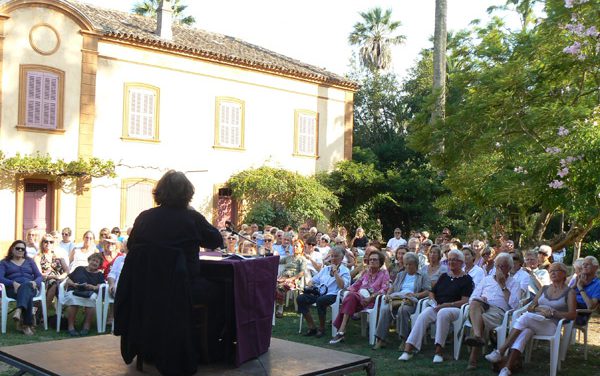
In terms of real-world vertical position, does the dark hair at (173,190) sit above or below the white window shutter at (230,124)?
below

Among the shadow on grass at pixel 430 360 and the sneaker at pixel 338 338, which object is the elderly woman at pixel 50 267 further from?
the sneaker at pixel 338 338

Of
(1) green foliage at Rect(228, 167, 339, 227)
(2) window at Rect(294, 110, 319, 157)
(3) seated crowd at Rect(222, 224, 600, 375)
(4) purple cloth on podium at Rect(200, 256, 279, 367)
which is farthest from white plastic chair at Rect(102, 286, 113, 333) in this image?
(2) window at Rect(294, 110, 319, 157)

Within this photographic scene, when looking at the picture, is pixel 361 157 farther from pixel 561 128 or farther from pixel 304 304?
pixel 561 128

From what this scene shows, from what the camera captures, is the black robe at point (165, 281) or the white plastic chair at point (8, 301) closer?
the black robe at point (165, 281)

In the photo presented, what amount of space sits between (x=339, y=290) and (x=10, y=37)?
10.8 m

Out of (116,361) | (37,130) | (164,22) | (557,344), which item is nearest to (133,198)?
(37,130)

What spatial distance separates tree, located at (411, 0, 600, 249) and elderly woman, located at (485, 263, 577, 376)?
2.58 feet

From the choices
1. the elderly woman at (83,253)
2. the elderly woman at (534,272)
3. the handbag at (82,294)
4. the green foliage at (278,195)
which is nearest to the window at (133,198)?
the green foliage at (278,195)

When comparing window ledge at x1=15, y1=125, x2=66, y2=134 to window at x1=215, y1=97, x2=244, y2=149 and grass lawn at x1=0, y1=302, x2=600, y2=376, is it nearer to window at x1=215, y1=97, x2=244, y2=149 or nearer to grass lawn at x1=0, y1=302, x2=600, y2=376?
window at x1=215, y1=97, x2=244, y2=149

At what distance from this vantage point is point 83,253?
395 inches

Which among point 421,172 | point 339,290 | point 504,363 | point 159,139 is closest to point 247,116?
point 159,139

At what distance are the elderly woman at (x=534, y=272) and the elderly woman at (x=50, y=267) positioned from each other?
20.5ft

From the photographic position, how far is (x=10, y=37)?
1548cm

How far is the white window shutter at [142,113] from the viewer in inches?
691
